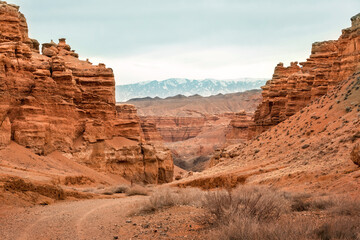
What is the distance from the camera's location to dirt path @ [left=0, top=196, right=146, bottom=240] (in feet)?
28.0

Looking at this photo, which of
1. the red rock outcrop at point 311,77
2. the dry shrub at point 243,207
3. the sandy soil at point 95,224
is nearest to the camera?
the dry shrub at point 243,207

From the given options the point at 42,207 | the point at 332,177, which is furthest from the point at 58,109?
the point at 332,177

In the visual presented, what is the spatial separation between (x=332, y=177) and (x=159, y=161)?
84.3ft

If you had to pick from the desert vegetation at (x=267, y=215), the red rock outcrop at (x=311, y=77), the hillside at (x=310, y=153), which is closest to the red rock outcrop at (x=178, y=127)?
the red rock outcrop at (x=311, y=77)

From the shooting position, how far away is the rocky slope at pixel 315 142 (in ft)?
50.6

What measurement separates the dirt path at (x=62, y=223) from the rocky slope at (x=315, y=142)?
21.7 feet

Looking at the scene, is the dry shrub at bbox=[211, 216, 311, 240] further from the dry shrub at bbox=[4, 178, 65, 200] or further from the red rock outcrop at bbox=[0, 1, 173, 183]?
the red rock outcrop at bbox=[0, 1, 173, 183]

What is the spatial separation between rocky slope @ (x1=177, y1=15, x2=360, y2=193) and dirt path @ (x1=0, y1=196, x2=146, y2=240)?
21.7ft

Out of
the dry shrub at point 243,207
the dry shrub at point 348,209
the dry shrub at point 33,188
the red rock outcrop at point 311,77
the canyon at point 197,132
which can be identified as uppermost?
the red rock outcrop at point 311,77

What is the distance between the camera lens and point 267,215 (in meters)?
7.71

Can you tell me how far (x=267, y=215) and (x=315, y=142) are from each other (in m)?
17.5

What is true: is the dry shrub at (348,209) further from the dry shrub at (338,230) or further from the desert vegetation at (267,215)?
the dry shrub at (338,230)

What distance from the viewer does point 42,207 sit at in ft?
40.3

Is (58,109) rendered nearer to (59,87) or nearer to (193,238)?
(59,87)
